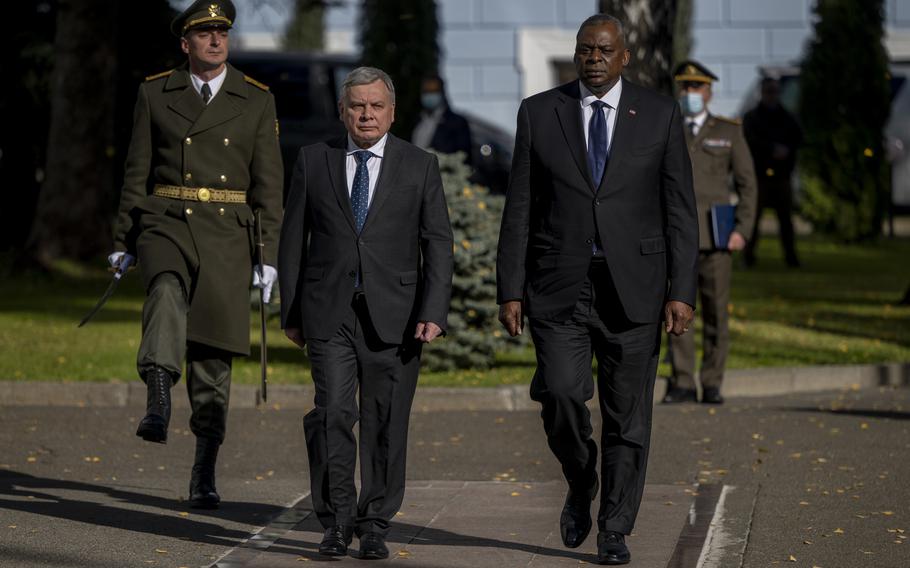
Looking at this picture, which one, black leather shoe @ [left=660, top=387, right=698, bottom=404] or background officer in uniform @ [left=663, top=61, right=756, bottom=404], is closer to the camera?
background officer in uniform @ [left=663, top=61, right=756, bottom=404]

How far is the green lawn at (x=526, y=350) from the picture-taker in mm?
12094

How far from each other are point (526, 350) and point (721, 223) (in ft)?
8.58

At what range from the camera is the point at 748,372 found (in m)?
11.8

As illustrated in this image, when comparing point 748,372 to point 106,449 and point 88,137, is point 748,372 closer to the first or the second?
point 106,449

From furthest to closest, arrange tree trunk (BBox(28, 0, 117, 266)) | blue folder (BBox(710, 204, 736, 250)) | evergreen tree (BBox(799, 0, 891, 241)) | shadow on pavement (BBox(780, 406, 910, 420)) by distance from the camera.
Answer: evergreen tree (BBox(799, 0, 891, 241)) < tree trunk (BBox(28, 0, 117, 266)) < blue folder (BBox(710, 204, 736, 250)) < shadow on pavement (BBox(780, 406, 910, 420))

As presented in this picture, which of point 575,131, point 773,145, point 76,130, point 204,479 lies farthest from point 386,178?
point 76,130

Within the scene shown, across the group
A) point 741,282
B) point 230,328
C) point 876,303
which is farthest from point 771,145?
point 230,328

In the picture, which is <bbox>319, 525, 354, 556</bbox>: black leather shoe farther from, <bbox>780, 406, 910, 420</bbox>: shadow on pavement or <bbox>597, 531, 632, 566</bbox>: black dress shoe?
<bbox>780, 406, 910, 420</bbox>: shadow on pavement

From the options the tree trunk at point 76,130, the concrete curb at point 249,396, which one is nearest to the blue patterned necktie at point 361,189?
the concrete curb at point 249,396

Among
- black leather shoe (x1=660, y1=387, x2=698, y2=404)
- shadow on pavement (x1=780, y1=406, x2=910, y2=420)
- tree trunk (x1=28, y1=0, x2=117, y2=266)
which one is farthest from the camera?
tree trunk (x1=28, y1=0, x2=117, y2=266)

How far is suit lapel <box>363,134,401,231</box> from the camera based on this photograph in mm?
6391

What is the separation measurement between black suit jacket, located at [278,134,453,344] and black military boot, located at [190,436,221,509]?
1.37 m

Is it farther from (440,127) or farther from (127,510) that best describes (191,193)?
(440,127)

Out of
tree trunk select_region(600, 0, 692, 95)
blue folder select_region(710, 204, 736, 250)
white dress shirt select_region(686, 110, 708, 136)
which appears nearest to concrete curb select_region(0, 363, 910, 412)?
blue folder select_region(710, 204, 736, 250)
